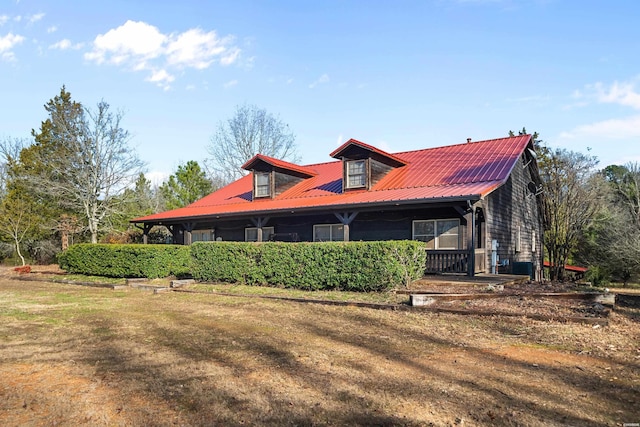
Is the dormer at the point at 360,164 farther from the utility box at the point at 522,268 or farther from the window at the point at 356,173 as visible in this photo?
the utility box at the point at 522,268

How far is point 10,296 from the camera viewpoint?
13070mm

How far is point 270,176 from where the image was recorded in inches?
915

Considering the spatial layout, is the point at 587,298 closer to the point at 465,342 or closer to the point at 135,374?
the point at 465,342

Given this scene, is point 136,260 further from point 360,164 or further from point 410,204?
point 410,204

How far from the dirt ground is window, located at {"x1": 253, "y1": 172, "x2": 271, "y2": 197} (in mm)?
Answer: 14746

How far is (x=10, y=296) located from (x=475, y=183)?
15737 millimetres

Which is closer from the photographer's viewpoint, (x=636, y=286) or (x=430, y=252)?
(x=430, y=252)

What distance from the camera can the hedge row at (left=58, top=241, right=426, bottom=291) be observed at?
11.6 m

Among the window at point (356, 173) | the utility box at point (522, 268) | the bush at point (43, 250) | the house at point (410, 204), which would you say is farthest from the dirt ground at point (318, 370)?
the bush at point (43, 250)

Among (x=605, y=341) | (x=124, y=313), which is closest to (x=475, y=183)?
(x=605, y=341)

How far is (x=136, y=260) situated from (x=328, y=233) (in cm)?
840

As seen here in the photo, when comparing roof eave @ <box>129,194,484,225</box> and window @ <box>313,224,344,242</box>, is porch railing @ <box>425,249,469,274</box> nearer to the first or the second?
roof eave @ <box>129,194,484,225</box>

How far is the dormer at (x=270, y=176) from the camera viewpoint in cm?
2309

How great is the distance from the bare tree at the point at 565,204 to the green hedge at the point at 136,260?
18.9 metres
